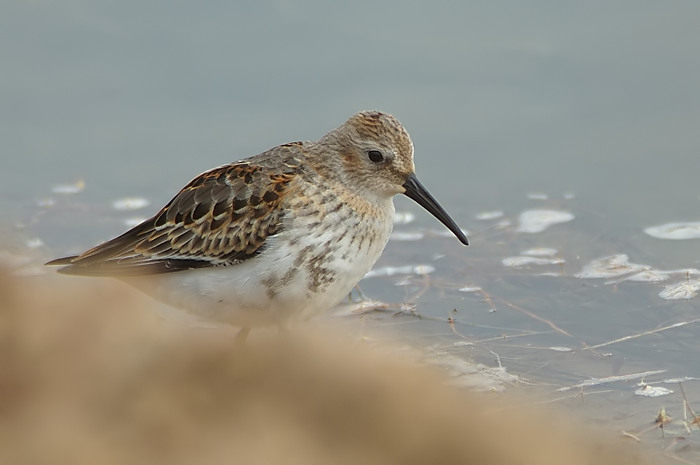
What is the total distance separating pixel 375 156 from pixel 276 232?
1038 millimetres

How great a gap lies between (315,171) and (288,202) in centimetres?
43

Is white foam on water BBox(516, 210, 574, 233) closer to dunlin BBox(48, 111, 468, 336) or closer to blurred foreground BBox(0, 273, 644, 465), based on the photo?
dunlin BBox(48, 111, 468, 336)

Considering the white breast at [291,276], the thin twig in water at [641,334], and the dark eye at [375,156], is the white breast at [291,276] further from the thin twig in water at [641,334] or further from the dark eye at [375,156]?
the thin twig in water at [641,334]

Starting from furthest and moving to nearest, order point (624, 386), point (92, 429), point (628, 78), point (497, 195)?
point (628, 78), point (497, 195), point (624, 386), point (92, 429)

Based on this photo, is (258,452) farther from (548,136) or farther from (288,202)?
(548,136)

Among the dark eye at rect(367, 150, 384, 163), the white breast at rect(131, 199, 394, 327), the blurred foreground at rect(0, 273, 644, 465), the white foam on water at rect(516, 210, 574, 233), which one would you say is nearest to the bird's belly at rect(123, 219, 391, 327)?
the white breast at rect(131, 199, 394, 327)

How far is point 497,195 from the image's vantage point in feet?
39.6

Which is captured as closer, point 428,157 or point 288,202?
point 288,202

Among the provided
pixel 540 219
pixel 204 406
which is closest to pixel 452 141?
pixel 540 219

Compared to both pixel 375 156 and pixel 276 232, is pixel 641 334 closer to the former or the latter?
pixel 375 156

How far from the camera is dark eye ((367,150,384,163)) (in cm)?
781

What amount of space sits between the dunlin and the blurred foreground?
3.76m

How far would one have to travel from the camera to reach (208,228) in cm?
768

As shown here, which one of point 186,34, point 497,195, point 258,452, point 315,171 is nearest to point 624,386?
point 315,171
